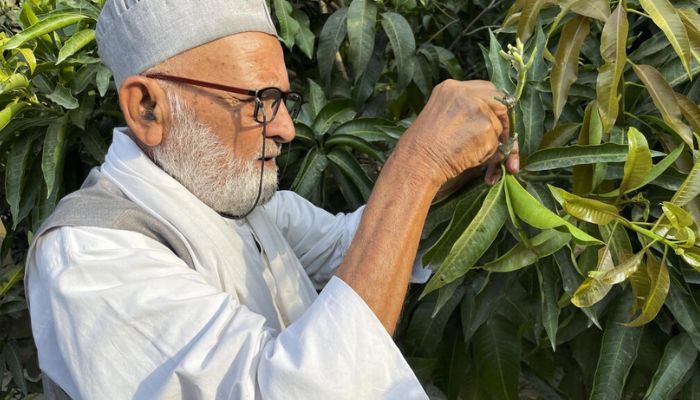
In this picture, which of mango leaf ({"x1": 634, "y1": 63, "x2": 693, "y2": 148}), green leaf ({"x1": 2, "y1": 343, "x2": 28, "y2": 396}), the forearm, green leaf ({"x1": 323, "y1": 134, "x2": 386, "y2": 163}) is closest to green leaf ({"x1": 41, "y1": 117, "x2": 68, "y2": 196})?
green leaf ({"x1": 323, "y1": 134, "x2": 386, "y2": 163})

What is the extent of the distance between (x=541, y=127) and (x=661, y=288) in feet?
1.21

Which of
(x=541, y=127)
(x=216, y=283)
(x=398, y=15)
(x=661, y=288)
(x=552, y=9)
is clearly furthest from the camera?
(x=398, y=15)

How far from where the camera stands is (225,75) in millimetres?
1294

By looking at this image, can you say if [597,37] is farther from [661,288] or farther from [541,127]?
[661,288]

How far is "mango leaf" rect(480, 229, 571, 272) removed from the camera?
1.21 metres

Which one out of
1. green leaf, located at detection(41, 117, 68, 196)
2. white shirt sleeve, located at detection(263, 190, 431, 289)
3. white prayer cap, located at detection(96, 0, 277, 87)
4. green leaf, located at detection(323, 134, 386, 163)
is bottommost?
white shirt sleeve, located at detection(263, 190, 431, 289)

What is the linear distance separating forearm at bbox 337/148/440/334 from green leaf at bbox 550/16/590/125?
256 millimetres

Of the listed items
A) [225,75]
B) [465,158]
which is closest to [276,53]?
[225,75]

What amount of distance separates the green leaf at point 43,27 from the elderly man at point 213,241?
0.94 ft

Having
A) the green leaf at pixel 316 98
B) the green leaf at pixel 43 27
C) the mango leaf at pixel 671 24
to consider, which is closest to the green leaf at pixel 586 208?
the mango leaf at pixel 671 24

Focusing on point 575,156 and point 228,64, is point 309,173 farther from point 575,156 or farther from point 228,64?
point 575,156

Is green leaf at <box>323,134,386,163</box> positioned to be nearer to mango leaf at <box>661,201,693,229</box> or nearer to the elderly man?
the elderly man

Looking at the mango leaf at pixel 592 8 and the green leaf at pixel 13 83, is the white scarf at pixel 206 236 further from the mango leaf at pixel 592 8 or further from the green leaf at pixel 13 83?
the mango leaf at pixel 592 8

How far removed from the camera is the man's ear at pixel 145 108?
131 cm
